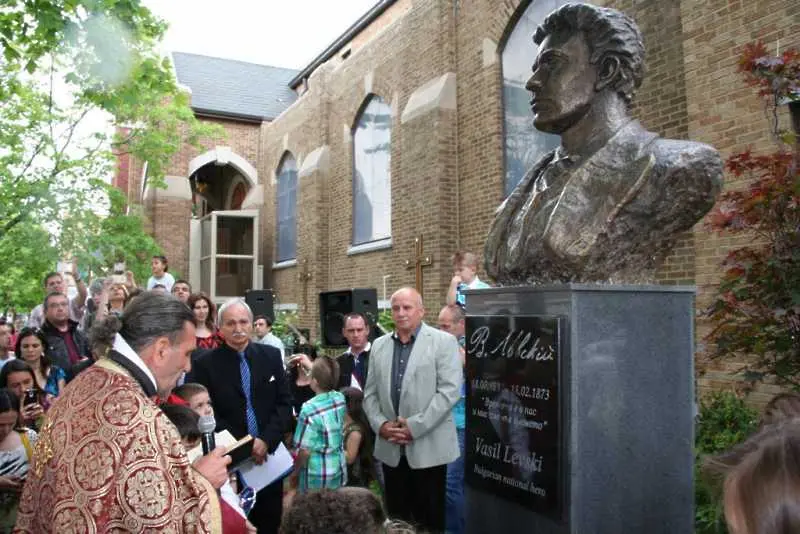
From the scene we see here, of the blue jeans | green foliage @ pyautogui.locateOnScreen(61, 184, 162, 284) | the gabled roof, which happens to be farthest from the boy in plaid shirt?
the gabled roof

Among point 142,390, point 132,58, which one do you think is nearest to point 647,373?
point 142,390

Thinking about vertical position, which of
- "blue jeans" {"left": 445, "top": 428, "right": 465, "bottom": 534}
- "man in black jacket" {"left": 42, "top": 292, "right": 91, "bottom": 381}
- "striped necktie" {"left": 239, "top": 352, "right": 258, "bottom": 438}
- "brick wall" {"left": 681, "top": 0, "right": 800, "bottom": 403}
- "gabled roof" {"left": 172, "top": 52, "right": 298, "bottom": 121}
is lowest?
"blue jeans" {"left": 445, "top": 428, "right": 465, "bottom": 534}

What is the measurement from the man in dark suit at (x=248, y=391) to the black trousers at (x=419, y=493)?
0.84m

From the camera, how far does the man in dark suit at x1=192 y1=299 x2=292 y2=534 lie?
15.1 ft

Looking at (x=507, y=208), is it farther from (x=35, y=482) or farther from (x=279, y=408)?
(x=35, y=482)

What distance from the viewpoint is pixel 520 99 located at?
11.3m

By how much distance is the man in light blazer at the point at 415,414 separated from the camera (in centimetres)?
437

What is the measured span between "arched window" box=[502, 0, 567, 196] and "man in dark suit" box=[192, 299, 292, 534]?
7.06 m

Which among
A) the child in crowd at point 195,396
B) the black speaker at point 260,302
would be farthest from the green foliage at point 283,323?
the child in crowd at point 195,396

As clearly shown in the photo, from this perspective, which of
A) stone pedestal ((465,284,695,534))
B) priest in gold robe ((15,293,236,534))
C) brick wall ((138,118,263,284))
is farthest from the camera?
brick wall ((138,118,263,284))

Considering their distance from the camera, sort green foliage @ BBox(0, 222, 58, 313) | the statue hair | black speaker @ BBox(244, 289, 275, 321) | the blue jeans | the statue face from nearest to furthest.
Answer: the statue hair
the statue face
the blue jeans
black speaker @ BBox(244, 289, 275, 321)
green foliage @ BBox(0, 222, 58, 313)

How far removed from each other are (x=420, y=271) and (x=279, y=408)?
7.84m

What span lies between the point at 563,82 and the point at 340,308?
6839mm

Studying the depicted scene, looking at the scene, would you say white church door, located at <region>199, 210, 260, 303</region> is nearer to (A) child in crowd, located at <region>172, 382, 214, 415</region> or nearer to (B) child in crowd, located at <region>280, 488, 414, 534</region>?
(A) child in crowd, located at <region>172, 382, 214, 415</region>
